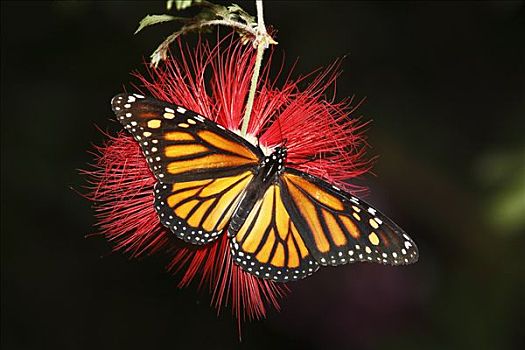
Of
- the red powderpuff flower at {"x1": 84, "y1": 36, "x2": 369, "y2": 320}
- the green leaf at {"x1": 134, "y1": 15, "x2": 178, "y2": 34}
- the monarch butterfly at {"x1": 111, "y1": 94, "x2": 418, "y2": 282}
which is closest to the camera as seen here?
the green leaf at {"x1": 134, "y1": 15, "x2": 178, "y2": 34}

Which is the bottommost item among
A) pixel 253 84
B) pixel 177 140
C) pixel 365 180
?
pixel 177 140

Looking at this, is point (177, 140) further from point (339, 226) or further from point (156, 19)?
point (339, 226)

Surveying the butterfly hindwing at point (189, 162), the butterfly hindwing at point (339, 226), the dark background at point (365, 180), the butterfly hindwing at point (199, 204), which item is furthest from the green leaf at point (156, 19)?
the dark background at point (365, 180)

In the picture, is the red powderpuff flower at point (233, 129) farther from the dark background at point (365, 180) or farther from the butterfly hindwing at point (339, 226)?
the dark background at point (365, 180)

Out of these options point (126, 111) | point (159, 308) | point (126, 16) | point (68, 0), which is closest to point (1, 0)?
point (126, 16)

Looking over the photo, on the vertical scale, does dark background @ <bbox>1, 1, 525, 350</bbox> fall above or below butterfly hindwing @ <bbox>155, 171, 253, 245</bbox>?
above

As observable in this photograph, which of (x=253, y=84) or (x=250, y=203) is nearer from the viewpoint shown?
(x=253, y=84)

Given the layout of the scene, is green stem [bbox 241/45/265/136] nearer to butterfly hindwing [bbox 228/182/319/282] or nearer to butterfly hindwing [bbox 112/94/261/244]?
butterfly hindwing [bbox 112/94/261/244]

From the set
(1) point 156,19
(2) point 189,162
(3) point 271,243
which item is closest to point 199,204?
(2) point 189,162

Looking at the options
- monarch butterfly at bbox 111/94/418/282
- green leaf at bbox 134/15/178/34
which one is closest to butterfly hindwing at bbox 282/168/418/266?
monarch butterfly at bbox 111/94/418/282
